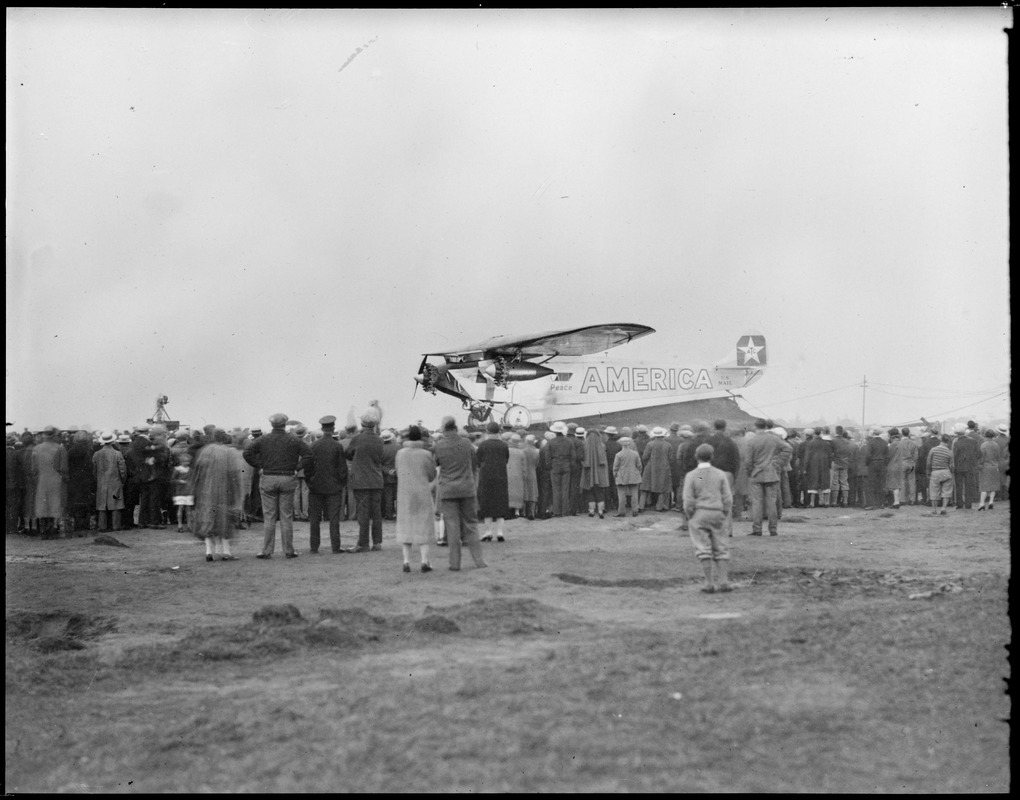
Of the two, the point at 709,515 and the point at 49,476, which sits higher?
the point at 49,476

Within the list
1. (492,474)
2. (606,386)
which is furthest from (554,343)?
(492,474)

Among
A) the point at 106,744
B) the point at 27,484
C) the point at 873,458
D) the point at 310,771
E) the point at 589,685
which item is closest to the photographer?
the point at 310,771

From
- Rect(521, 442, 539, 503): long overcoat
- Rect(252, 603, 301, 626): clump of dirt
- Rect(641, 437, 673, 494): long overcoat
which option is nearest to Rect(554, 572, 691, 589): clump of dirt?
Rect(252, 603, 301, 626): clump of dirt

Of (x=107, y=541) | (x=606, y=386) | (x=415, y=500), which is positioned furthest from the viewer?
(x=606, y=386)

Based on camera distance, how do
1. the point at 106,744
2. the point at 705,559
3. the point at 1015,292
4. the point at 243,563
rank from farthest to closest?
the point at 243,563 → the point at 705,559 → the point at 1015,292 → the point at 106,744

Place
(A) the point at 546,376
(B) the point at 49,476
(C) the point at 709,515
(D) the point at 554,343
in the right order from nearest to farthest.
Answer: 1. (C) the point at 709,515
2. (B) the point at 49,476
3. (D) the point at 554,343
4. (A) the point at 546,376

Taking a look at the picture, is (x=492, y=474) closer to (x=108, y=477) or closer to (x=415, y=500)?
(x=415, y=500)

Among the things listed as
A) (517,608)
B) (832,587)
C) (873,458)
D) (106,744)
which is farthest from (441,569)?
(873,458)

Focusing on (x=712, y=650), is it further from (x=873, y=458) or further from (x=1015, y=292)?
(x=873, y=458)
